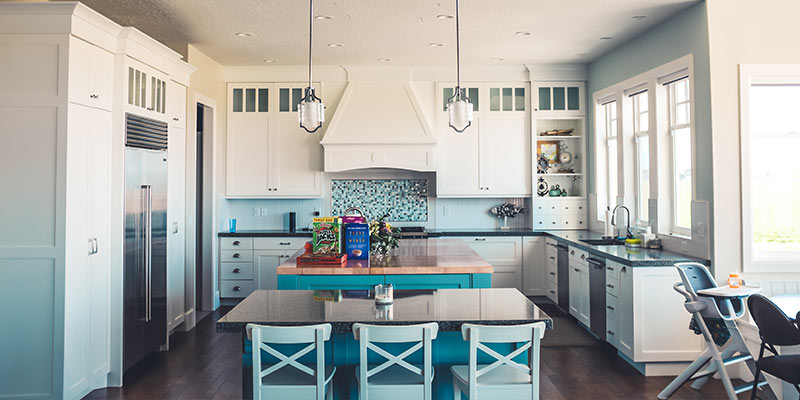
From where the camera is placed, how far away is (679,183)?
4445mm

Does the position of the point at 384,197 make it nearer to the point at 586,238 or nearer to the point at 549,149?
the point at 549,149

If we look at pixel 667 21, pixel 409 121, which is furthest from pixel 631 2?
pixel 409 121

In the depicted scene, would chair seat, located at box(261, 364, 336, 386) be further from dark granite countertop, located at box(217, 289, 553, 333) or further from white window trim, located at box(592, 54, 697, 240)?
white window trim, located at box(592, 54, 697, 240)

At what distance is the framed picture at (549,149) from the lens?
21.4 feet

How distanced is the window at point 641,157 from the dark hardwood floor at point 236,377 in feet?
4.66

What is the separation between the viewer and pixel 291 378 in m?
2.30

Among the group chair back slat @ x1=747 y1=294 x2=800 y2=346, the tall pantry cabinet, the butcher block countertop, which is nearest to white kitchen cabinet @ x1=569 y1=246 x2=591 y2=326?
the butcher block countertop

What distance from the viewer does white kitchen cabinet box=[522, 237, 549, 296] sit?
6180 millimetres

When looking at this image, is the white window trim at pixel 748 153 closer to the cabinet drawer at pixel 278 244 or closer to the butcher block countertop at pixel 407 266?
the butcher block countertop at pixel 407 266

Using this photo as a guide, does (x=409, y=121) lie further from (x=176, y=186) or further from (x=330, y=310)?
(x=330, y=310)

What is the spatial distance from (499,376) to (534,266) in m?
4.03

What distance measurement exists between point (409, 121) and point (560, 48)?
1869 mm

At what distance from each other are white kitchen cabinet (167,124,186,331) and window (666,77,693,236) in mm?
4424

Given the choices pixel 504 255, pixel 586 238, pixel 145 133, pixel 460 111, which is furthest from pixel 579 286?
pixel 145 133
